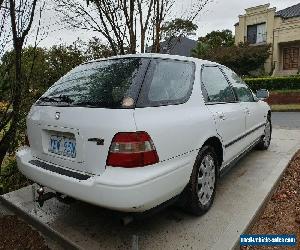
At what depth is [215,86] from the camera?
3598 millimetres

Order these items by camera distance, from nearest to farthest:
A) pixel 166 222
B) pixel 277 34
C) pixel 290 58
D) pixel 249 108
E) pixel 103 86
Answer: pixel 103 86
pixel 166 222
pixel 249 108
pixel 277 34
pixel 290 58

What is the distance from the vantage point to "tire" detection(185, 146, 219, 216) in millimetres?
2884

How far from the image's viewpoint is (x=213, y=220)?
296 centimetres

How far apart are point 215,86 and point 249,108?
3.37 feet

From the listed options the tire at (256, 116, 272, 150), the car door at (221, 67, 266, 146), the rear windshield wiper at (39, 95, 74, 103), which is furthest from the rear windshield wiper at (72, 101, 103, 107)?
the tire at (256, 116, 272, 150)

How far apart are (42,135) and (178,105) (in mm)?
1275

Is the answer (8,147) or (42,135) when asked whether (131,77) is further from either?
(8,147)

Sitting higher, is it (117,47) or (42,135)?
(117,47)

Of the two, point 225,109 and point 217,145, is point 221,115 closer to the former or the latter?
point 225,109

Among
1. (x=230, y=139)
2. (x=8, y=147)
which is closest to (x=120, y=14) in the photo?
(x=8, y=147)

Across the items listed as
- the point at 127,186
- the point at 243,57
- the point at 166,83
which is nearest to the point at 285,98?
the point at 243,57

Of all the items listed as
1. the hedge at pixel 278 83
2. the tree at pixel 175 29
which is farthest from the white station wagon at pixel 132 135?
the hedge at pixel 278 83

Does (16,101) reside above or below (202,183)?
above

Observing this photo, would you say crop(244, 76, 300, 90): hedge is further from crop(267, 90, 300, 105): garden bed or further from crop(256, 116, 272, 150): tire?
crop(256, 116, 272, 150): tire
